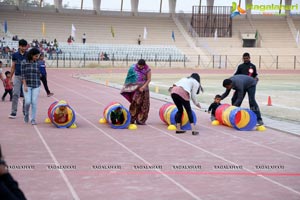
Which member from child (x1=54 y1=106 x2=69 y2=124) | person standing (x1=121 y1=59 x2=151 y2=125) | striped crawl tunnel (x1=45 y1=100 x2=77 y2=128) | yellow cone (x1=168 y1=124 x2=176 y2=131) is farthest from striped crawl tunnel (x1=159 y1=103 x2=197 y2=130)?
child (x1=54 y1=106 x2=69 y2=124)

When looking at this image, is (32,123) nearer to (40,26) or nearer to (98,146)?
(98,146)

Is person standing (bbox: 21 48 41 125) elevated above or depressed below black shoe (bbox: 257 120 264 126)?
above

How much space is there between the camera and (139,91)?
1364 centimetres

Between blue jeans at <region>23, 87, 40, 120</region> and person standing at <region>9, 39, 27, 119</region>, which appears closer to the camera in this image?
blue jeans at <region>23, 87, 40, 120</region>

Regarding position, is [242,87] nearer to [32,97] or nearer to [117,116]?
[117,116]

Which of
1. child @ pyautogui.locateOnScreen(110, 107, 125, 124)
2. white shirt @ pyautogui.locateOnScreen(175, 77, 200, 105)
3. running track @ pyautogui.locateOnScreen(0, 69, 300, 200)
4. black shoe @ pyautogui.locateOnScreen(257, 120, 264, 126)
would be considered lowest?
running track @ pyautogui.locateOnScreen(0, 69, 300, 200)

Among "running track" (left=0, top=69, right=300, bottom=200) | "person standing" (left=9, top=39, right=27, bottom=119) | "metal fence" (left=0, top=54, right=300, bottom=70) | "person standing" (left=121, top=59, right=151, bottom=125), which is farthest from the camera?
"metal fence" (left=0, top=54, right=300, bottom=70)

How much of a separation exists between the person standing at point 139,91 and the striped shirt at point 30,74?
2.10 metres

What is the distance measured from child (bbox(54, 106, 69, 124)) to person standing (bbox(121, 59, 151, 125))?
5.49ft

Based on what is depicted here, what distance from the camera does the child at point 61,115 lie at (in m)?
12.6

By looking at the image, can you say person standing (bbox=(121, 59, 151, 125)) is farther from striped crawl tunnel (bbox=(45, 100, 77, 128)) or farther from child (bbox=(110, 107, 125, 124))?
striped crawl tunnel (bbox=(45, 100, 77, 128))

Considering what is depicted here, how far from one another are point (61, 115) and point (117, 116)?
1.21 metres

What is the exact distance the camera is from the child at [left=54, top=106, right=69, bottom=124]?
12.6 meters

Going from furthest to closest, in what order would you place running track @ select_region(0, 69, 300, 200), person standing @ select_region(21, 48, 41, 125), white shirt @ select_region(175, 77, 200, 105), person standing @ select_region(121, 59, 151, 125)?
person standing @ select_region(121, 59, 151, 125)
person standing @ select_region(21, 48, 41, 125)
white shirt @ select_region(175, 77, 200, 105)
running track @ select_region(0, 69, 300, 200)
